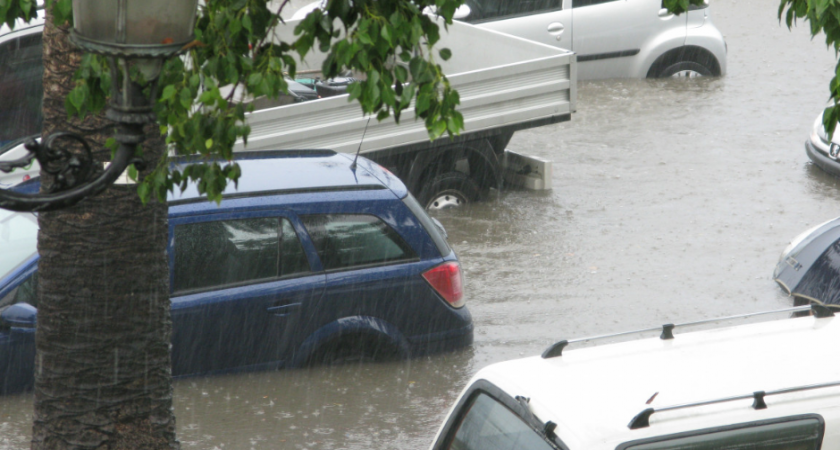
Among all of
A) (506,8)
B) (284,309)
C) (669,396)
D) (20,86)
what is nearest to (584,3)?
(506,8)

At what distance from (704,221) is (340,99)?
422cm

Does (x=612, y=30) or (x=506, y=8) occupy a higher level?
(x=506, y=8)

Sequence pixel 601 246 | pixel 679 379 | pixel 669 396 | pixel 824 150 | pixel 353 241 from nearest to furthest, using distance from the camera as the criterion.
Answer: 1. pixel 669 396
2. pixel 679 379
3. pixel 353 241
4. pixel 601 246
5. pixel 824 150

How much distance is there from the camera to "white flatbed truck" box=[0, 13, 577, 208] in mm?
9305

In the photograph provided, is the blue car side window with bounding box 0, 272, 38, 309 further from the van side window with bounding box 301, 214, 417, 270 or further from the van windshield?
the van windshield

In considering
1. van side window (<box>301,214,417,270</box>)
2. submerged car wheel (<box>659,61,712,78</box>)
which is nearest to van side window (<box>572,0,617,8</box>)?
submerged car wheel (<box>659,61,712,78</box>)

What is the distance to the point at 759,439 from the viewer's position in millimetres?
3367

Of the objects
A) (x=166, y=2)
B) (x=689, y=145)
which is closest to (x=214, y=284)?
(x=166, y=2)

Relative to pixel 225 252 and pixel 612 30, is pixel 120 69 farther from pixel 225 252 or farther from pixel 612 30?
pixel 612 30

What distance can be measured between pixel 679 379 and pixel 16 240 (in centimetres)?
480

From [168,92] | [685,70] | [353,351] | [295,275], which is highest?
[168,92]

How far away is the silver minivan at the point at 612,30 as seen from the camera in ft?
48.8

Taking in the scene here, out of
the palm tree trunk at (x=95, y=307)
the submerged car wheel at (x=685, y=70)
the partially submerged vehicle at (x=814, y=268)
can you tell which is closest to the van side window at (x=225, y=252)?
the palm tree trunk at (x=95, y=307)

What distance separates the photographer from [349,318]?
677 centimetres
